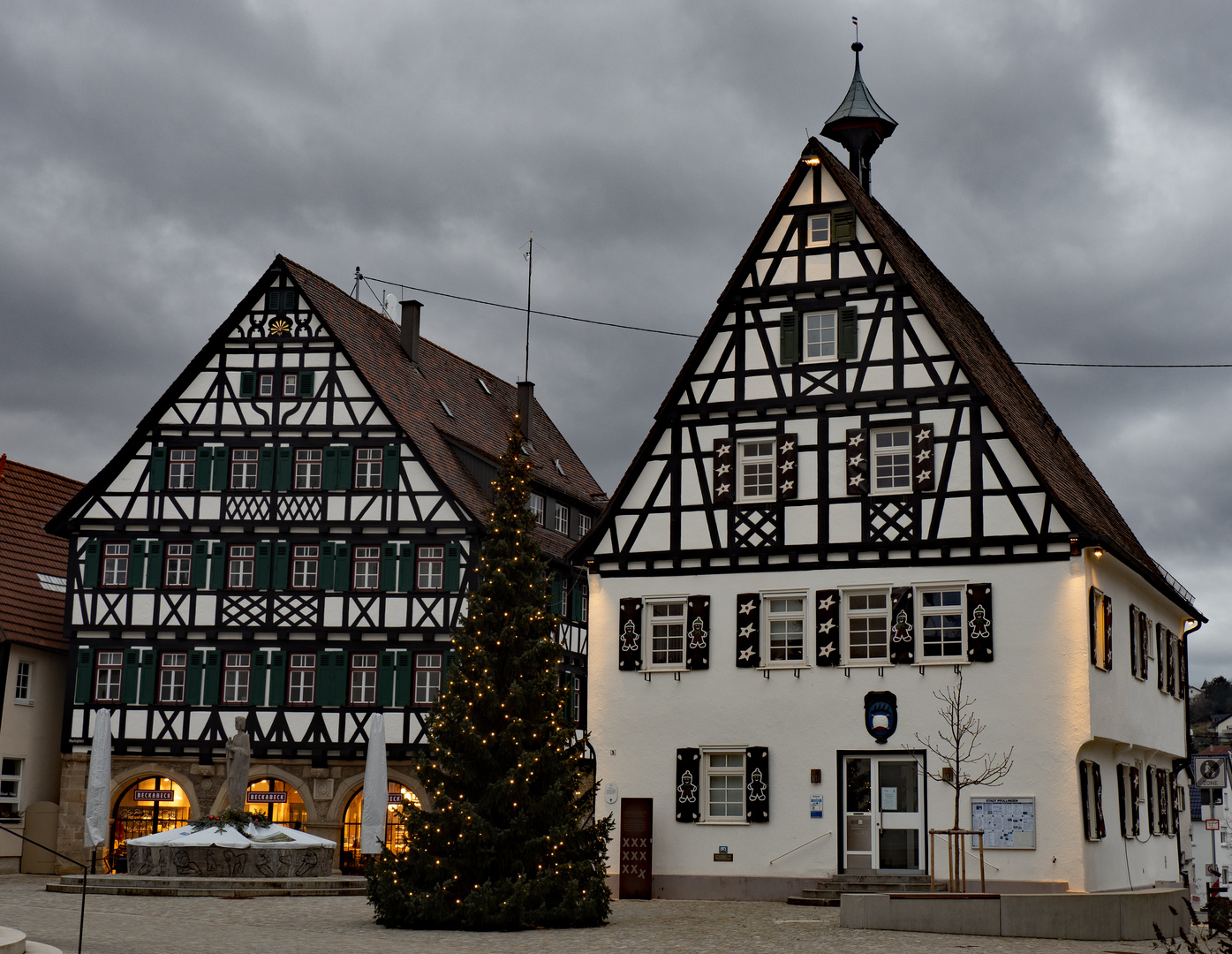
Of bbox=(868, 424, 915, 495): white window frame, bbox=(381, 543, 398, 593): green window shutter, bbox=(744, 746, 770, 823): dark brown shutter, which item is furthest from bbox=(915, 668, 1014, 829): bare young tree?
bbox=(381, 543, 398, 593): green window shutter

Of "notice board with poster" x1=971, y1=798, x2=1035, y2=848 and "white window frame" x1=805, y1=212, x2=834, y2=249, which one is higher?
"white window frame" x1=805, y1=212, x2=834, y2=249

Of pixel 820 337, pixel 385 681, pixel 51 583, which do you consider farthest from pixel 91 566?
pixel 820 337

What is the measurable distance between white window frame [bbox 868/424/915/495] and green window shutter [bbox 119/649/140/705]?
1885 cm

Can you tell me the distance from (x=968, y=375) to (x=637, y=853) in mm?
9176

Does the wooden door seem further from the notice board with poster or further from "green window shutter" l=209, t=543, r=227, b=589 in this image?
"green window shutter" l=209, t=543, r=227, b=589

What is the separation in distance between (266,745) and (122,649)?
422 centimetres

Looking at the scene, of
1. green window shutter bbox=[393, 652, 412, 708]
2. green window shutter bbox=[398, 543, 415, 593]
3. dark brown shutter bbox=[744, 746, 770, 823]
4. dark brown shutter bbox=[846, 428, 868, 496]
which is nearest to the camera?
dark brown shutter bbox=[744, 746, 770, 823]

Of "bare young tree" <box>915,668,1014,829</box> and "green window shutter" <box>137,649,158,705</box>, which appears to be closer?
"bare young tree" <box>915,668,1014,829</box>

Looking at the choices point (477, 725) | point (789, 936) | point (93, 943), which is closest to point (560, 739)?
point (477, 725)

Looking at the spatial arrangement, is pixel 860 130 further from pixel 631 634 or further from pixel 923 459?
pixel 631 634

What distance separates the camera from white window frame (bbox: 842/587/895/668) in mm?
24578

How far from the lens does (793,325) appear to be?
1036 inches

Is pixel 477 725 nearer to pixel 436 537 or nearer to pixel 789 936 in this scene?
pixel 789 936

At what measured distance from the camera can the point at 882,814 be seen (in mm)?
24172
